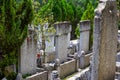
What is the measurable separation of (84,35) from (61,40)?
8.00 ft

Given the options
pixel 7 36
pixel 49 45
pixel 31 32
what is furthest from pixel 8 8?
pixel 49 45

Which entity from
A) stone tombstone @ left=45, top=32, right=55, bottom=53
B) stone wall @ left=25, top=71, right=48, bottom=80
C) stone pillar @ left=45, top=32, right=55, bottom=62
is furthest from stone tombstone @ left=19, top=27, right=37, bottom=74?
stone tombstone @ left=45, top=32, right=55, bottom=53

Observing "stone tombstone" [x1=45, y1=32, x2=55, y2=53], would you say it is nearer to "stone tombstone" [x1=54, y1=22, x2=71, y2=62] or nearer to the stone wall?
"stone tombstone" [x1=54, y1=22, x2=71, y2=62]

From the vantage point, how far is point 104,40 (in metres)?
9.97

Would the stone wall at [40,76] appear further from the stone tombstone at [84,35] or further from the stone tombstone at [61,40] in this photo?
the stone tombstone at [84,35]

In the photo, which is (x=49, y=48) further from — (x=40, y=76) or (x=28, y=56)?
(x=40, y=76)

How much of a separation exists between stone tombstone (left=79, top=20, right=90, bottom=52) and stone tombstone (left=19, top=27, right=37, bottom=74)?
13.8 feet

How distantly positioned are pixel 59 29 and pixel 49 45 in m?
2.01

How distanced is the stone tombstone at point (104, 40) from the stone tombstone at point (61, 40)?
17.4 feet

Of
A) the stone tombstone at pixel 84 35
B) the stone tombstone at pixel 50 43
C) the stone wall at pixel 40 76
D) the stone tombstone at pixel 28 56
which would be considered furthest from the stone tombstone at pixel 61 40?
the stone wall at pixel 40 76

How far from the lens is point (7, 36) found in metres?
11.3

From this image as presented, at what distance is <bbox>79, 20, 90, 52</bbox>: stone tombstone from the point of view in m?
17.4

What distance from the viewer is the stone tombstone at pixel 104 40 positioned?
979 centimetres

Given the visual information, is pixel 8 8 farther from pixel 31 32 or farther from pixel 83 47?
pixel 83 47
